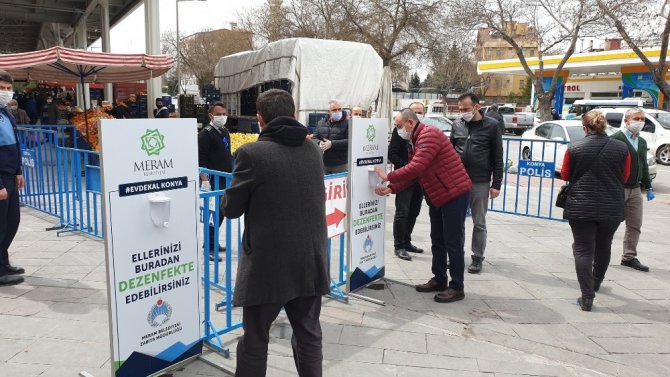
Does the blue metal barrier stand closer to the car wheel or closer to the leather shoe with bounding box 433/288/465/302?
the leather shoe with bounding box 433/288/465/302

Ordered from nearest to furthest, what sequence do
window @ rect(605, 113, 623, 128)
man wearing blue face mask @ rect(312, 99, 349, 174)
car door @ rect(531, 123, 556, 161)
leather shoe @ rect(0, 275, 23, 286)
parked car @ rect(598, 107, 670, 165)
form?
leather shoe @ rect(0, 275, 23, 286) < man wearing blue face mask @ rect(312, 99, 349, 174) < car door @ rect(531, 123, 556, 161) < parked car @ rect(598, 107, 670, 165) < window @ rect(605, 113, 623, 128)

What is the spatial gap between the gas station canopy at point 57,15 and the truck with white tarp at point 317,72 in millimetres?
11587

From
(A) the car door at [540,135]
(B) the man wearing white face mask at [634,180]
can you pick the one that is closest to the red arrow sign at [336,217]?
(B) the man wearing white face mask at [634,180]

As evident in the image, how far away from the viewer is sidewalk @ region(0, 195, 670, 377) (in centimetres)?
369

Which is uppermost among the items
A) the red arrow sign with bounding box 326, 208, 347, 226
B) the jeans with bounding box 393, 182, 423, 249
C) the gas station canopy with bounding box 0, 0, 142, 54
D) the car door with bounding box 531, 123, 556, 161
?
the gas station canopy with bounding box 0, 0, 142, 54

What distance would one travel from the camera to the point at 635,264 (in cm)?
625

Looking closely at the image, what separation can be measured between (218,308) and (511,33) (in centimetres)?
3148

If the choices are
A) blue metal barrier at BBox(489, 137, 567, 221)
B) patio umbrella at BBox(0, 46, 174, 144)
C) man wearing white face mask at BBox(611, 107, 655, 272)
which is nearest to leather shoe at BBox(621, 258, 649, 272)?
man wearing white face mask at BBox(611, 107, 655, 272)

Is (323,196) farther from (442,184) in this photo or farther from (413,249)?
(413,249)

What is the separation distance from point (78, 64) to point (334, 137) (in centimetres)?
686

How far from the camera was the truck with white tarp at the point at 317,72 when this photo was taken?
41.2 feet

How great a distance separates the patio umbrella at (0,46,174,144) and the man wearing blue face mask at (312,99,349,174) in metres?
6.16

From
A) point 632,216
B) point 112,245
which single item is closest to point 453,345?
point 112,245

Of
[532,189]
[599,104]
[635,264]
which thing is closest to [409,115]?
[635,264]
